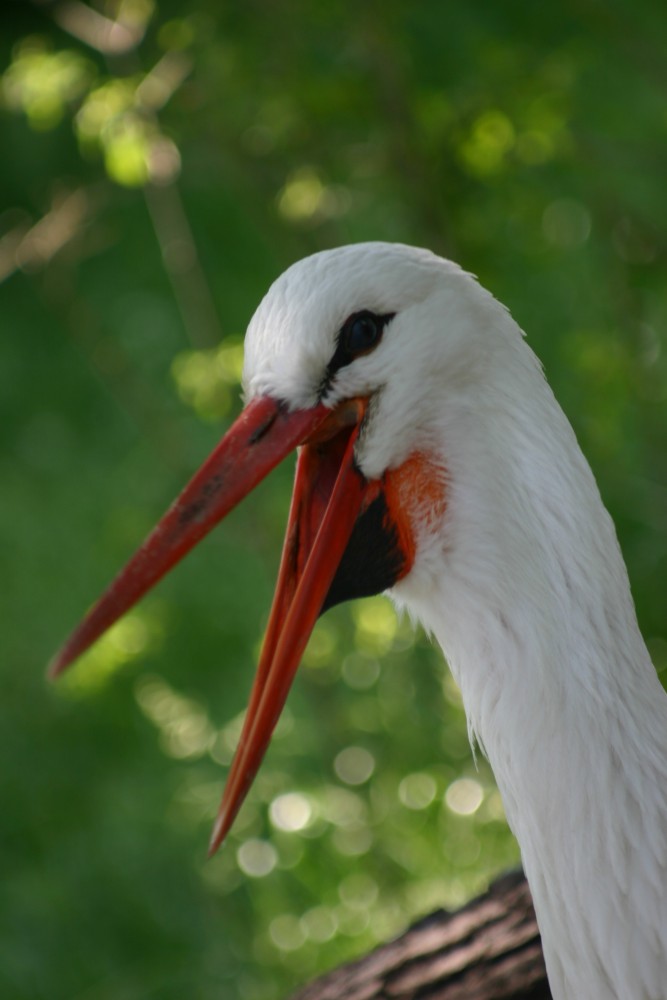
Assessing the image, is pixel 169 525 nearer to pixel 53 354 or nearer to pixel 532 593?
pixel 532 593

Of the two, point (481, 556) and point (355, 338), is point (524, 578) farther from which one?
point (355, 338)

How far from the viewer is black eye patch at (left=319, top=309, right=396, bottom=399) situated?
190cm

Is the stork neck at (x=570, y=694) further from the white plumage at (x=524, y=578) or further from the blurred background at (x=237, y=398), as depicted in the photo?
the blurred background at (x=237, y=398)

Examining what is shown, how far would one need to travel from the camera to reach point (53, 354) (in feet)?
20.0

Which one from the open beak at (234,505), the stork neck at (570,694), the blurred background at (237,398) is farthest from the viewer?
the blurred background at (237,398)

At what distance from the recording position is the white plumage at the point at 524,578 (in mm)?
1811

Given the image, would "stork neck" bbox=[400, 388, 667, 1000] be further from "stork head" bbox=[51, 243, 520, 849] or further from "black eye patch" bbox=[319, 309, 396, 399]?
"black eye patch" bbox=[319, 309, 396, 399]

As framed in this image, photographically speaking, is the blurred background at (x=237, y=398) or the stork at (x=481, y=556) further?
the blurred background at (x=237, y=398)

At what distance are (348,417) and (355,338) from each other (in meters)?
0.12

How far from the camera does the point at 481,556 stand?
1857 mm

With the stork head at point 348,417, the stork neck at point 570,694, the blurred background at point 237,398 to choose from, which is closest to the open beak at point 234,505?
the stork head at point 348,417

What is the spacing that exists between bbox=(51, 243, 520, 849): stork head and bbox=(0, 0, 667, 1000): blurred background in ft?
7.35

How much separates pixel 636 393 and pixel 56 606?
7.98 ft

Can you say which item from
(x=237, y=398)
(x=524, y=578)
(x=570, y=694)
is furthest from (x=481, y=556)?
(x=237, y=398)
